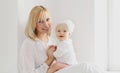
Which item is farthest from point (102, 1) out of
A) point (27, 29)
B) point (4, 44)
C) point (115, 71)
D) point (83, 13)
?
point (4, 44)

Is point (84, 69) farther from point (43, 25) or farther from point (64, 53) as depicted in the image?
point (43, 25)

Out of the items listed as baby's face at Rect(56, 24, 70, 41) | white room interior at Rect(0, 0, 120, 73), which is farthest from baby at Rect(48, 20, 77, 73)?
white room interior at Rect(0, 0, 120, 73)

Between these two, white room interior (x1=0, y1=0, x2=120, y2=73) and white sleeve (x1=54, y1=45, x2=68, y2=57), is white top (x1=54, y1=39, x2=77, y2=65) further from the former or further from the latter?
white room interior (x1=0, y1=0, x2=120, y2=73)

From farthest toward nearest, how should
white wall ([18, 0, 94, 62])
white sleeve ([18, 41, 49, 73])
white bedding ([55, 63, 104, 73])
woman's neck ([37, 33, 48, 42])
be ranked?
white wall ([18, 0, 94, 62]) → woman's neck ([37, 33, 48, 42]) → white sleeve ([18, 41, 49, 73]) → white bedding ([55, 63, 104, 73])

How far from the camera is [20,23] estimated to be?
187 cm

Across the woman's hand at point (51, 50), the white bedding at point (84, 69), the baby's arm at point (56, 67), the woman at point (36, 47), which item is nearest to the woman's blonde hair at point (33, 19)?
the woman at point (36, 47)

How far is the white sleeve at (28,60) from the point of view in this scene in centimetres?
181

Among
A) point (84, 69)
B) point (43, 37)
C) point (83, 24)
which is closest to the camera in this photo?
point (84, 69)

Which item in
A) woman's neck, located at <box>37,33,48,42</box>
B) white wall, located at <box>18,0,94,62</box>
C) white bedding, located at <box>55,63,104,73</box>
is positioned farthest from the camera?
white wall, located at <box>18,0,94,62</box>

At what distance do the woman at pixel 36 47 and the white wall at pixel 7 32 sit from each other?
0.07 metres

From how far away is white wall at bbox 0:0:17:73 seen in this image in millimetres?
1811

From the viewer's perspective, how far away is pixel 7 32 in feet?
5.96

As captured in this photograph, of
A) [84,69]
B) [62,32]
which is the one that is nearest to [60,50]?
[62,32]

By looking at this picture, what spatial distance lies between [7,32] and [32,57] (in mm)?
239
